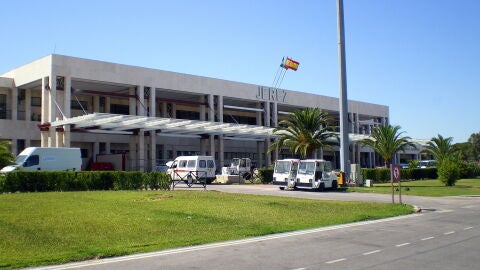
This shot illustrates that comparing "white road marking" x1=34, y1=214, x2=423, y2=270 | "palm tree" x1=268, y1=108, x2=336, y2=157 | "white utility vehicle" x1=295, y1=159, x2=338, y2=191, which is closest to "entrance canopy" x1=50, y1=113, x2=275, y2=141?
"palm tree" x1=268, y1=108, x2=336, y2=157

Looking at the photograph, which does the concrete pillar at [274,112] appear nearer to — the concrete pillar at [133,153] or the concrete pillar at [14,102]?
the concrete pillar at [133,153]

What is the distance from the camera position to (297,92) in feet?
226

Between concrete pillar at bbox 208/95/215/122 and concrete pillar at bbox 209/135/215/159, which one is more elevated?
concrete pillar at bbox 208/95/215/122

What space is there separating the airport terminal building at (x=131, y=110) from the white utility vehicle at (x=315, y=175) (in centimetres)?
1811

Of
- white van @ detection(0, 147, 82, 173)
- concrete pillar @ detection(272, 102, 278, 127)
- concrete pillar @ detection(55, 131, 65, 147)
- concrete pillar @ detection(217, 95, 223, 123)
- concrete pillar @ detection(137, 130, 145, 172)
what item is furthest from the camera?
concrete pillar @ detection(272, 102, 278, 127)

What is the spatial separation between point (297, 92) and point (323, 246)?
58817mm

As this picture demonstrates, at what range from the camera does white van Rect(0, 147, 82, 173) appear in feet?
111

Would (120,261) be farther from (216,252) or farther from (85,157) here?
(85,157)

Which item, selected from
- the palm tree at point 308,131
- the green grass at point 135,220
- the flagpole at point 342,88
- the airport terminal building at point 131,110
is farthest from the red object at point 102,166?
the green grass at point 135,220

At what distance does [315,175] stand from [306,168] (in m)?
0.88

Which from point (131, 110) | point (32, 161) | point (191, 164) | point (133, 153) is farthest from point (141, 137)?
point (32, 161)

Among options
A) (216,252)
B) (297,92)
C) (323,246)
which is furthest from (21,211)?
(297,92)

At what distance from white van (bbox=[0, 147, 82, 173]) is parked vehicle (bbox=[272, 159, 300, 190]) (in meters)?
15.2

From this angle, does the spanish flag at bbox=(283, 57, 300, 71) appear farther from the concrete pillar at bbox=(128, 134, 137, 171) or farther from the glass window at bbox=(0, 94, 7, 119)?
the glass window at bbox=(0, 94, 7, 119)
